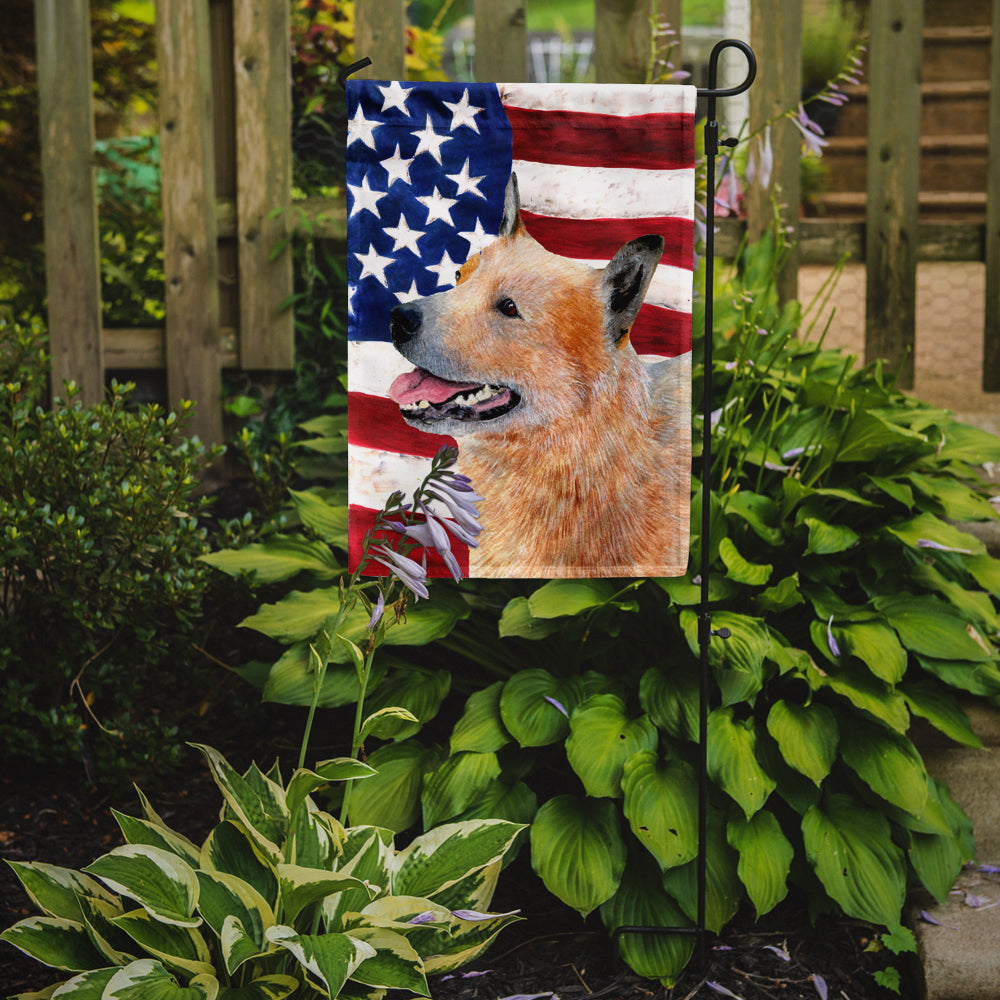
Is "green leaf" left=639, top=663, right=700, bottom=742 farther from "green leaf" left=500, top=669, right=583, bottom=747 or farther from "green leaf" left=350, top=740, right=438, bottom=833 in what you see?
"green leaf" left=350, top=740, right=438, bottom=833

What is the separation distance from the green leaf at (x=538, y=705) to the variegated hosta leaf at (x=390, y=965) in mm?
532

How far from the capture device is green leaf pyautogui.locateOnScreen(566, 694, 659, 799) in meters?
2.00

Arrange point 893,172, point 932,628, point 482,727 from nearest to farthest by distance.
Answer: point 482,727 < point 932,628 < point 893,172

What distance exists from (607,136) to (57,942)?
67.7 inches

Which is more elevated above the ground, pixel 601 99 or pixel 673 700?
pixel 601 99

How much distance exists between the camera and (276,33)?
339 cm

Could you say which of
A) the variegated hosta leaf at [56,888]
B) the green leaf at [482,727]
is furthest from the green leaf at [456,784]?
the variegated hosta leaf at [56,888]

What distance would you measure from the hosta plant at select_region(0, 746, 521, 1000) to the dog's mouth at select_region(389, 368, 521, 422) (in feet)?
2.34

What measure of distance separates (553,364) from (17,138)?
128 inches

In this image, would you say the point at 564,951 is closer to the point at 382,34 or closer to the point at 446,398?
the point at 446,398

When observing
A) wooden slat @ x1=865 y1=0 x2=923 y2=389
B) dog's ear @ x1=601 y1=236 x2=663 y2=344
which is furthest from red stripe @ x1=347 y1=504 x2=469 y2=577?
wooden slat @ x1=865 y1=0 x2=923 y2=389

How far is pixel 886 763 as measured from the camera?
208cm

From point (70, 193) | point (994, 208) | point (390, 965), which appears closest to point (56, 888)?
point (390, 965)

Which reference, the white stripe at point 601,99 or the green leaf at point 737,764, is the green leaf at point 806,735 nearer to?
the green leaf at point 737,764
